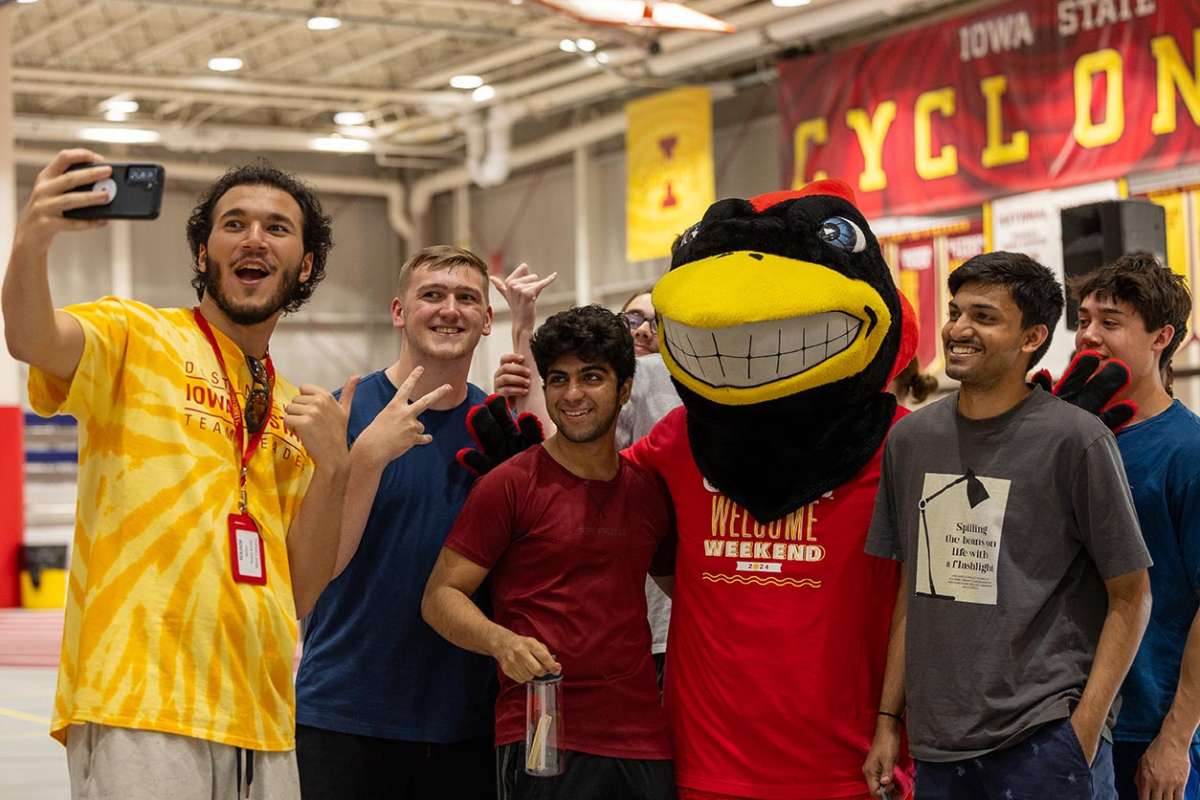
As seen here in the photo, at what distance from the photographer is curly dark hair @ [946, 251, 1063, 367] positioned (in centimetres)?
345

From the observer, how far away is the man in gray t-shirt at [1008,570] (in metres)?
3.27

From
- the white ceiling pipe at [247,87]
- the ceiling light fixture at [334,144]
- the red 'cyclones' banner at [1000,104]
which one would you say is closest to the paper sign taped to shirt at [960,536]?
the red 'cyclones' banner at [1000,104]

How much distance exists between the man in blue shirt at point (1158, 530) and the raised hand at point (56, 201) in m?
2.43

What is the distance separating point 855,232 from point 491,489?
1.03 metres

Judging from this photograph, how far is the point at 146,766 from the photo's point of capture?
2887mm

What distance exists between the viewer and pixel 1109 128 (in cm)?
1227

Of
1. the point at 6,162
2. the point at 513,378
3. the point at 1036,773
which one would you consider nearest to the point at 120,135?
the point at 6,162

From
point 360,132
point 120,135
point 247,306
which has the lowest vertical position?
point 247,306

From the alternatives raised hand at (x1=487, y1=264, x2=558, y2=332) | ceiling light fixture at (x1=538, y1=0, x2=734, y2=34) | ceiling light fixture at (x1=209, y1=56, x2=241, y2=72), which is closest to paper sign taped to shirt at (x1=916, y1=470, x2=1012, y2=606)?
raised hand at (x1=487, y1=264, x2=558, y2=332)

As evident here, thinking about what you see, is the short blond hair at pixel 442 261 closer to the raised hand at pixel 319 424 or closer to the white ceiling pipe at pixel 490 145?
the raised hand at pixel 319 424

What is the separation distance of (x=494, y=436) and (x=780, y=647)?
0.90 metres

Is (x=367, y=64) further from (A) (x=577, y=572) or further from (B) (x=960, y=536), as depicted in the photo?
(B) (x=960, y=536)

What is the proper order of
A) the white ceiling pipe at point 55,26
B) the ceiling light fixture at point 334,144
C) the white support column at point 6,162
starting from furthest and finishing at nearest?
the ceiling light fixture at point 334,144, the white ceiling pipe at point 55,26, the white support column at point 6,162

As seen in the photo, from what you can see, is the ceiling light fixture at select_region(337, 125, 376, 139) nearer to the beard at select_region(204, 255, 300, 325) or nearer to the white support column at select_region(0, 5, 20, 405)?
the white support column at select_region(0, 5, 20, 405)
